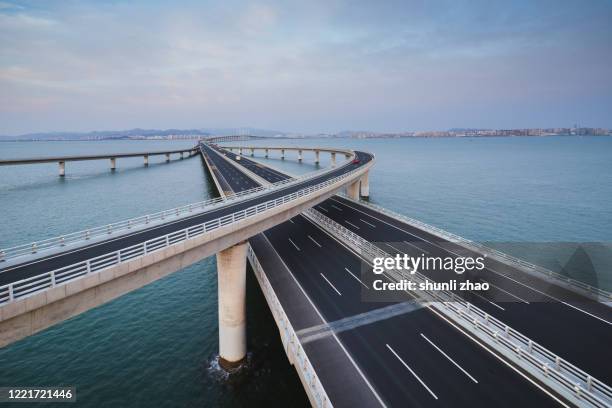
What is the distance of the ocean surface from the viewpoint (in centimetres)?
2359

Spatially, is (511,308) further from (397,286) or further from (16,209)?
(16,209)

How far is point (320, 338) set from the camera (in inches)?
870

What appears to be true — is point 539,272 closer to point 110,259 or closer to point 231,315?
Answer: point 231,315

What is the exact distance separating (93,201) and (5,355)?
206 feet

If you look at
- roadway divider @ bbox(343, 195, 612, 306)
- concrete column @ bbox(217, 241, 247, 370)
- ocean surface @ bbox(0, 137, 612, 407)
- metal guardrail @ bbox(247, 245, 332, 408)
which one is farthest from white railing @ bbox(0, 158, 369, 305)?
roadway divider @ bbox(343, 195, 612, 306)

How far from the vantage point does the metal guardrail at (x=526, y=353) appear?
56.0 feet

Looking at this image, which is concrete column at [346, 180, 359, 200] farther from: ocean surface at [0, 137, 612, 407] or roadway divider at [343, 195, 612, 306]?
roadway divider at [343, 195, 612, 306]

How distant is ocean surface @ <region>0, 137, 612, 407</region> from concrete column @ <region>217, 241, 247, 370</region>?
131 cm

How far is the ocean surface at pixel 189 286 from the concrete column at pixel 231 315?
1305 mm

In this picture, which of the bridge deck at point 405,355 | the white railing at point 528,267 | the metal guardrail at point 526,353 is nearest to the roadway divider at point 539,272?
the white railing at point 528,267

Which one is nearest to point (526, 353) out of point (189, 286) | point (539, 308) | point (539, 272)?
point (539, 308)

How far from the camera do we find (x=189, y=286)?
3881 centimetres

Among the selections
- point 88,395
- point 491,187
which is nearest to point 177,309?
point 88,395

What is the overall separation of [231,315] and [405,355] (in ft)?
44.3
